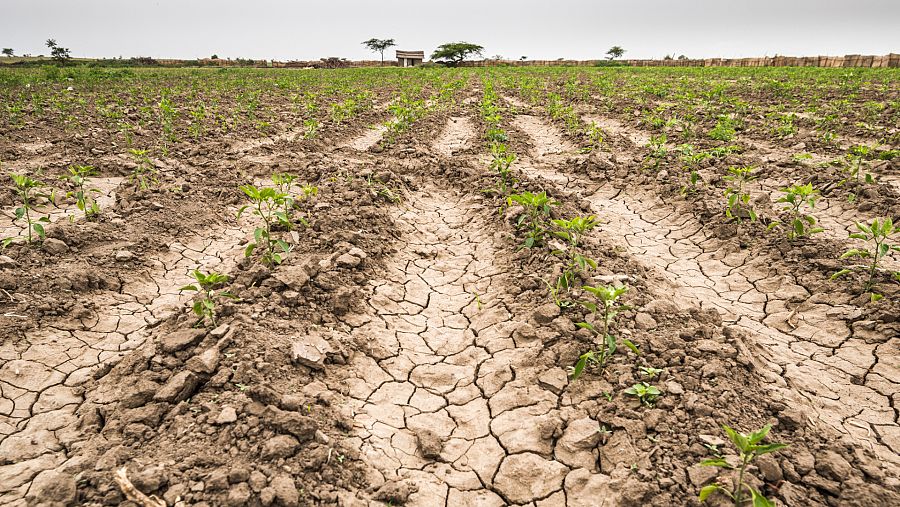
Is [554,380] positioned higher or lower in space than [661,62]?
lower

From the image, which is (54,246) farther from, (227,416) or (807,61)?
(807,61)

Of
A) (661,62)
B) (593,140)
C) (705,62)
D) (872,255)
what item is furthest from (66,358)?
(661,62)

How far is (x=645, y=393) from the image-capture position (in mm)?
2414

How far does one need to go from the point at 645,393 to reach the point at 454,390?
107cm

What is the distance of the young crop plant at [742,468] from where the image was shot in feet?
5.59

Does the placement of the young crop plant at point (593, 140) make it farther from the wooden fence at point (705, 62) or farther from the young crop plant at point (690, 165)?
the wooden fence at point (705, 62)

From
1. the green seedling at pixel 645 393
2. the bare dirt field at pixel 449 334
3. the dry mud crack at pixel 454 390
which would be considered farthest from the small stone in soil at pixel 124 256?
the green seedling at pixel 645 393

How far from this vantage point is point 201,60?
42.4 meters

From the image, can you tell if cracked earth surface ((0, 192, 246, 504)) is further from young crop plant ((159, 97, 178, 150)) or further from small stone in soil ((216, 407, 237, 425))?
young crop plant ((159, 97, 178, 150))

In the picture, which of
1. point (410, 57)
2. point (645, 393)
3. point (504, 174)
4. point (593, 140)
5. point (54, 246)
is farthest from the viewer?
point (410, 57)

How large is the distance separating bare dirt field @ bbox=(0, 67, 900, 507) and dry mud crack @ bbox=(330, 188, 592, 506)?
16 mm

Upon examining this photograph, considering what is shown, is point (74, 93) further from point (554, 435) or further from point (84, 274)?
point (554, 435)

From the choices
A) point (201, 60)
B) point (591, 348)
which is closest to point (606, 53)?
point (201, 60)

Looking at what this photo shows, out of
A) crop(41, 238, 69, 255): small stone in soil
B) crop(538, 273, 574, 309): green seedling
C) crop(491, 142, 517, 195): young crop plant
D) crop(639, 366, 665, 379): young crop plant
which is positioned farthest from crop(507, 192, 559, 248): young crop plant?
crop(41, 238, 69, 255): small stone in soil
